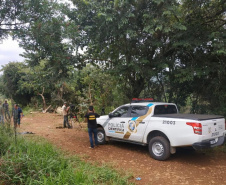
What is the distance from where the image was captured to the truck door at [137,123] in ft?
20.4

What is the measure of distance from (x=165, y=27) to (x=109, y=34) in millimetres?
2135

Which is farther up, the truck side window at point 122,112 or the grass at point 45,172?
the truck side window at point 122,112

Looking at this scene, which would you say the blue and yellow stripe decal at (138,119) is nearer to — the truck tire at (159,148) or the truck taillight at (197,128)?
the truck tire at (159,148)

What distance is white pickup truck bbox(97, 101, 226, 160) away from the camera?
5.00 metres

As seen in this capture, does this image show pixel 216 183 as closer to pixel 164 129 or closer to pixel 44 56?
pixel 164 129

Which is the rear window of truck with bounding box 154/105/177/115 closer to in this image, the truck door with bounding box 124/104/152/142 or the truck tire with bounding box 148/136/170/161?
the truck door with bounding box 124/104/152/142

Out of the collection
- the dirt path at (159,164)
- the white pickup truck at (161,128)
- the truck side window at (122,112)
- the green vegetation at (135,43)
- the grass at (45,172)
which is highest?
the green vegetation at (135,43)

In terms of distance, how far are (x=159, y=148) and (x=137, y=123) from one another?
41.3 inches

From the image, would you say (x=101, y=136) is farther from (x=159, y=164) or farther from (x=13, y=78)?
(x=13, y=78)

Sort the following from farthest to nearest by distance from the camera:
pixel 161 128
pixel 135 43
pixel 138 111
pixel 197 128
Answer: pixel 135 43 < pixel 138 111 < pixel 161 128 < pixel 197 128

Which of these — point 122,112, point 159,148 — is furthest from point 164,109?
point 122,112

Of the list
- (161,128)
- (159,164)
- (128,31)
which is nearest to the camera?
(159,164)

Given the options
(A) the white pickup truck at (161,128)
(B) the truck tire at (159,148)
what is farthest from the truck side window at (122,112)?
(B) the truck tire at (159,148)

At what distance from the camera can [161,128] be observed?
5660 mm
